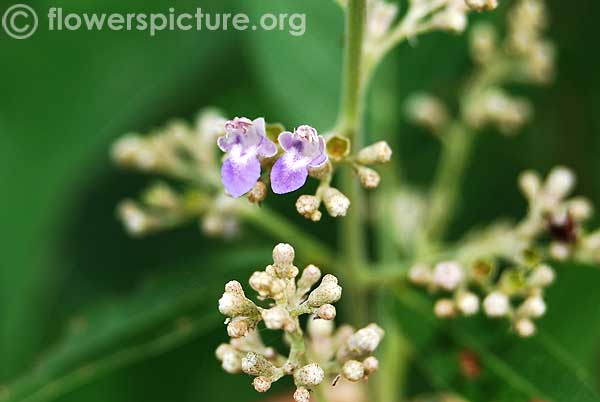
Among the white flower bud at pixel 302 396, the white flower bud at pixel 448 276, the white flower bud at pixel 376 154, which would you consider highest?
the white flower bud at pixel 376 154

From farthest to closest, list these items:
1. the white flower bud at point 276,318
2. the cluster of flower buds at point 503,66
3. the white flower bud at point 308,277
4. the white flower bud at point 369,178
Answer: the cluster of flower buds at point 503,66
the white flower bud at point 369,178
the white flower bud at point 308,277
the white flower bud at point 276,318

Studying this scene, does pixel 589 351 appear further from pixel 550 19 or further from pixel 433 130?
pixel 550 19

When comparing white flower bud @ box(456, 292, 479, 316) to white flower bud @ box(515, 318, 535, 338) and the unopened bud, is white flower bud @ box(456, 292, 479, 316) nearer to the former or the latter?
white flower bud @ box(515, 318, 535, 338)

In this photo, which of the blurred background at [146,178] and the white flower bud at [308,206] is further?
the blurred background at [146,178]

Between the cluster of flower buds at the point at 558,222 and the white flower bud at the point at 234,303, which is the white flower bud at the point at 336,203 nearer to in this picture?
the white flower bud at the point at 234,303

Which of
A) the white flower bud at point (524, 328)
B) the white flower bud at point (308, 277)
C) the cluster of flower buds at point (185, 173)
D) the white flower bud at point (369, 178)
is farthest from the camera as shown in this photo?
the cluster of flower buds at point (185, 173)

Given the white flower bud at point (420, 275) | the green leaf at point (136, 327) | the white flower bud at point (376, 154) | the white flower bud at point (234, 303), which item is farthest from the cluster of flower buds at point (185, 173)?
the white flower bud at point (234, 303)

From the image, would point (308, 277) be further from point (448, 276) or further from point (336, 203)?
point (448, 276)
